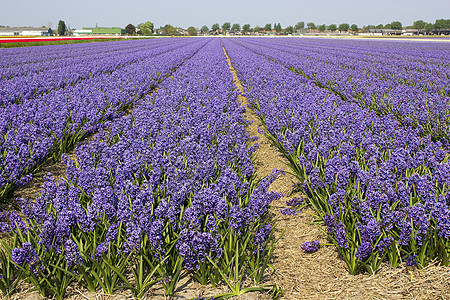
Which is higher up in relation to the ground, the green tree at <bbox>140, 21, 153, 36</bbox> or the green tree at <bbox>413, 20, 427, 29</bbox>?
the green tree at <bbox>413, 20, 427, 29</bbox>

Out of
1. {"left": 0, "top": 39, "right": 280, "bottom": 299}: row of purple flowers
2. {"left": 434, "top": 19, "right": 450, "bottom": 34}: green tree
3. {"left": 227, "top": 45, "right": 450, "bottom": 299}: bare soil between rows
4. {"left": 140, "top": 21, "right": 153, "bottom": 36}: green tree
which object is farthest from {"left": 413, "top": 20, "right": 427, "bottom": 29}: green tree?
{"left": 0, "top": 39, "right": 280, "bottom": 299}: row of purple flowers

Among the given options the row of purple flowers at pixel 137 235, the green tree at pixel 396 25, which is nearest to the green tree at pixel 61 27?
the row of purple flowers at pixel 137 235

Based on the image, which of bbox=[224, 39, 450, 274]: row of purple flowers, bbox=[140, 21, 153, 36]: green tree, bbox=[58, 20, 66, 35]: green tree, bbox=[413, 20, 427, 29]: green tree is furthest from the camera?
bbox=[413, 20, 427, 29]: green tree

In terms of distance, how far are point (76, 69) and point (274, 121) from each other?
12.0m

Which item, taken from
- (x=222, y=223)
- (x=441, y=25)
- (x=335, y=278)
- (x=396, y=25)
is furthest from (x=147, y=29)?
(x=396, y=25)

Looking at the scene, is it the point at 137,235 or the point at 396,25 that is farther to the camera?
the point at 396,25

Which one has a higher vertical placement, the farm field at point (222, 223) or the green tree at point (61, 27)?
the green tree at point (61, 27)

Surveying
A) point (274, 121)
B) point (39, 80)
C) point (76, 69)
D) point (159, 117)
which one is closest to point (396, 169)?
point (274, 121)

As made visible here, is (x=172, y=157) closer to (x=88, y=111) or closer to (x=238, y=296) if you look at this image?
(x=238, y=296)

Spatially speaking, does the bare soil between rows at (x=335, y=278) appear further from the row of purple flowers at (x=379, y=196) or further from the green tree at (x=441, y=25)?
the green tree at (x=441, y=25)

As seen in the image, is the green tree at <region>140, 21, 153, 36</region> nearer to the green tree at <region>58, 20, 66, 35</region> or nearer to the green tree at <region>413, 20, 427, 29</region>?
the green tree at <region>58, 20, 66, 35</region>

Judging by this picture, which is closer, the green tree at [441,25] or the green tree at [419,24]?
the green tree at [441,25]

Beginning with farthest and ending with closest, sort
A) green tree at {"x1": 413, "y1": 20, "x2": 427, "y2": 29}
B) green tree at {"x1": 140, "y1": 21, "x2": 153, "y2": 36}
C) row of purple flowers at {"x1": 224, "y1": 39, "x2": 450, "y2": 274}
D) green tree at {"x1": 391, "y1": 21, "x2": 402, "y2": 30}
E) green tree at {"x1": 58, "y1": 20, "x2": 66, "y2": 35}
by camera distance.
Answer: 1. green tree at {"x1": 413, "y1": 20, "x2": 427, "y2": 29}
2. green tree at {"x1": 391, "y1": 21, "x2": 402, "y2": 30}
3. green tree at {"x1": 58, "y1": 20, "x2": 66, "y2": 35}
4. green tree at {"x1": 140, "y1": 21, "x2": 153, "y2": 36}
5. row of purple flowers at {"x1": 224, "y1": 39, "x2": 450, "y2": 274}

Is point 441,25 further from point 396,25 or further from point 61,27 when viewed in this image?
point 61,27
